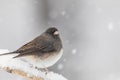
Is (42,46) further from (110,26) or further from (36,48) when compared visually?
(110,26)

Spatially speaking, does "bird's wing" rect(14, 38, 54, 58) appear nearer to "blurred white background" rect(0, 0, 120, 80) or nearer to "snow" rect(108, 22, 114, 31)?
"blurred white background" rect(0, 0, 120, 80)

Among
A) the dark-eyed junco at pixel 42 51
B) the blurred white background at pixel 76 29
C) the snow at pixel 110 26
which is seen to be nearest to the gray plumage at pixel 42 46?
the dark-eyed junco at pixel 42 51

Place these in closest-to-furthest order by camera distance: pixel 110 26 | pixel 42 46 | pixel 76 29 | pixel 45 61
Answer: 1. pixel 45 61
2. pixel 42 46
3. pixel 76 29
4. pixel 110 26

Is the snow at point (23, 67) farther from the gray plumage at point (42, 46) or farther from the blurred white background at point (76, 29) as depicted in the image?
the blurred white background at point (76, 29)

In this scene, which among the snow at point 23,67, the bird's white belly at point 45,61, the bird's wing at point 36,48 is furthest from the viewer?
the bird's white belly at point 45,61

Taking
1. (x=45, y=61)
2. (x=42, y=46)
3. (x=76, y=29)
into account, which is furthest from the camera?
(x=76, y=29)

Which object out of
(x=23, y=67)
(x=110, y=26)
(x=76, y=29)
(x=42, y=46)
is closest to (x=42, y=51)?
(x=42, y=46)

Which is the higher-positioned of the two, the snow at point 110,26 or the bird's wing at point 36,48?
the snow at point 110,26

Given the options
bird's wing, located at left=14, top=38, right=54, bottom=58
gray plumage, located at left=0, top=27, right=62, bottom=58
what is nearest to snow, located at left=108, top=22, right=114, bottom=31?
gray plumage, located at left=0, top=27, right=62, bottom=58

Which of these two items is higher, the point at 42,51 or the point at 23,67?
the point at 42,51
